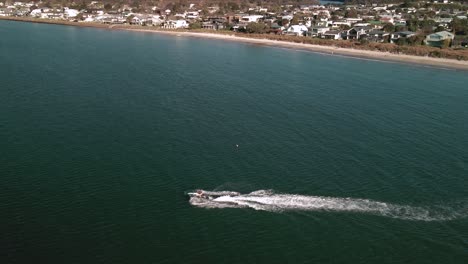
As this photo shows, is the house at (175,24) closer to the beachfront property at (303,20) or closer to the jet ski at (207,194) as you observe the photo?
the beachfront property at (303,20)

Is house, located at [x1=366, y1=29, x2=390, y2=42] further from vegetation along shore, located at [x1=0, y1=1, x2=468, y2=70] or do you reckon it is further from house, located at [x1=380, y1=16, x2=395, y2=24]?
house, located at [x1=380, y1=16, x2=395, y2=24]

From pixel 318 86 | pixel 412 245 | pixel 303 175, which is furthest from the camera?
pixel 318 86

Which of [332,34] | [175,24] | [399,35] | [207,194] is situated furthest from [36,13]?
[207,194]

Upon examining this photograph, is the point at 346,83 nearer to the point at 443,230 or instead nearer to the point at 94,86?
the point at 94,86

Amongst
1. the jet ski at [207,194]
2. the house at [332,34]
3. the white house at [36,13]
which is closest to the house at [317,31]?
the house at [332,34]

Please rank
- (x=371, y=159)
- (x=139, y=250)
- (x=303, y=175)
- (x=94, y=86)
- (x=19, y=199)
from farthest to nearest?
(x=94, y=86) < (x=371, y=159) < (x=303, y=175) < (x=19, y=199) < (x=139, y=250)

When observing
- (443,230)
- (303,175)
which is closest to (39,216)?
(303,175)
